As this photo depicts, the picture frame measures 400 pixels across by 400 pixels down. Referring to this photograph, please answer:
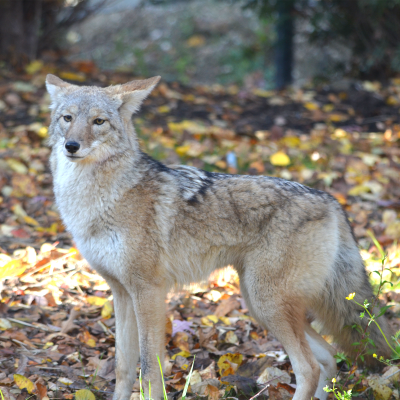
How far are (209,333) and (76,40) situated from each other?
1291 centimetres

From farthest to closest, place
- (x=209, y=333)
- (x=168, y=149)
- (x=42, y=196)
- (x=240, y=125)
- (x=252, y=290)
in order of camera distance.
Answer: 1. (x=240, y=125)
2. (x=168, y=149)
3. (x=42, y=196)
4. (x=209, y=333)
5. (x=252, y=290)

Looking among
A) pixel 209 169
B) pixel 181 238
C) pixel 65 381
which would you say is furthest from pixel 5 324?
pixel 209 169

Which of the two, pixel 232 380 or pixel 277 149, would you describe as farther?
pixel 277 149

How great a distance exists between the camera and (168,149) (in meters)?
7.29

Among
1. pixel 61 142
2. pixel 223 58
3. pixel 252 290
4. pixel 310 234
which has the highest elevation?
pixel 61 142

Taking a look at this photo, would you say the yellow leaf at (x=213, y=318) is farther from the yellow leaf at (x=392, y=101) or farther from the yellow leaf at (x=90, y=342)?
the yellow leaf at (x=392, y=101)

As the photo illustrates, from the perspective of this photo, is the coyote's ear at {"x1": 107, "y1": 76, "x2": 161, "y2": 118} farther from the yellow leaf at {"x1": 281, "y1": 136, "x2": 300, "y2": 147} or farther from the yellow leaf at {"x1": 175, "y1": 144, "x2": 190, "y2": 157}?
the yellow leaf at {"x1": 281, "y1": 136, "x2": 300, "y2": 147}

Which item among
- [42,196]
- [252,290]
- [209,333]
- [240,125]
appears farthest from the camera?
[240,125]

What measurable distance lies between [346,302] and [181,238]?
1.34 metres

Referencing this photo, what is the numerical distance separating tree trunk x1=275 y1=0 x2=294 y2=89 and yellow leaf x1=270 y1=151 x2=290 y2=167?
159 inches

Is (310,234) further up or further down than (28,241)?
further up

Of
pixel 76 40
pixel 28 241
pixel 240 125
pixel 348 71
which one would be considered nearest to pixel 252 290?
pixel 28 241

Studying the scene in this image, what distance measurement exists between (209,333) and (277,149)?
154 inches

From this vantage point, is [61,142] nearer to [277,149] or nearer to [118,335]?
[118,335]
